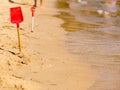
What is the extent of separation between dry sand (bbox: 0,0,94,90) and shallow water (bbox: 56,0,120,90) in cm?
34

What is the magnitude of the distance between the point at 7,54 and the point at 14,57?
28 centimetres

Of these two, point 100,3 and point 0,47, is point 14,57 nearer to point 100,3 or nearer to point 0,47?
point 0,47

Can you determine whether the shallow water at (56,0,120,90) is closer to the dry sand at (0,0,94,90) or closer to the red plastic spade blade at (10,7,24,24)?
the dry sand at (0,0,94,90)

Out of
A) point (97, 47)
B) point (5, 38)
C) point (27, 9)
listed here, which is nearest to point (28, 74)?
point (5, 38)

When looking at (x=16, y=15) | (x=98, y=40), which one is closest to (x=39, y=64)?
(x=16, y=15)

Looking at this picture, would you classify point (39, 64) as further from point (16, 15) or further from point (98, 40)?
point (98, 40)

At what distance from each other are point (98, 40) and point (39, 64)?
4740mm

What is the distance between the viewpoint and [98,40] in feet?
47.1

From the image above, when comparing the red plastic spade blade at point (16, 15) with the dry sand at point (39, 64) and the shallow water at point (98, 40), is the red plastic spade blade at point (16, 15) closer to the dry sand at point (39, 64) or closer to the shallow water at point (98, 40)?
the dry sand at point (39, 64)

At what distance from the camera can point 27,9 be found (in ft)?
71.9

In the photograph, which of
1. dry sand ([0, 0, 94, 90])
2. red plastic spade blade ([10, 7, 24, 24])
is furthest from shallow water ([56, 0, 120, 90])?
red plastic spade blade ([10, 7, 24, 24])

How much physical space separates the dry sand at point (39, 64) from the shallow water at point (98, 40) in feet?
1.11

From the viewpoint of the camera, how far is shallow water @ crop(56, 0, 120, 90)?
32.1ft

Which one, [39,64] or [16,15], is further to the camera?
[16,15]
